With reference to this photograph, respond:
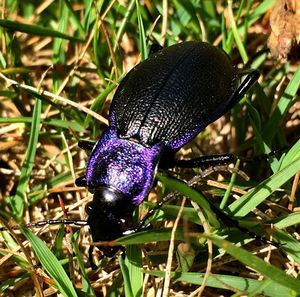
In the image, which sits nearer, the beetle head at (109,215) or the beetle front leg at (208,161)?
the beetle head at (109,215)

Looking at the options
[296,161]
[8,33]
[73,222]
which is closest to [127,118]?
[73,222]

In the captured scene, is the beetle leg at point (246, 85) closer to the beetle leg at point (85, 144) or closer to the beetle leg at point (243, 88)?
the beetle leg at point (243, 88)

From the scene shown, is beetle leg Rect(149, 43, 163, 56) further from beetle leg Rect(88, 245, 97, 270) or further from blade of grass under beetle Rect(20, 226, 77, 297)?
blade of grass under beetle Rect(20, 226, 77, 297)

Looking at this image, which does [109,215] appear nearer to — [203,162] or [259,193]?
[203,162]

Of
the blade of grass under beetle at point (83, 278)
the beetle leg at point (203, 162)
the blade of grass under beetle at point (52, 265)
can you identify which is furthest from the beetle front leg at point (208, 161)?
the blade of grass under beetle at point (52, 265)

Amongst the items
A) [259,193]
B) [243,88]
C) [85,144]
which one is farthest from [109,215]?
[243,88]

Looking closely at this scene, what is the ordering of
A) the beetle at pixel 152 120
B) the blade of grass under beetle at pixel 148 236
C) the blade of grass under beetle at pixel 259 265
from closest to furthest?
the blade of grass under beetle at pixel 259 265 → the blade of grass under beetle at pixel 148 236 → the beetle at pixel 152 120

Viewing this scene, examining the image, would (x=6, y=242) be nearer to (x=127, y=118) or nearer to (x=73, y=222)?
(x=73, y=222)
